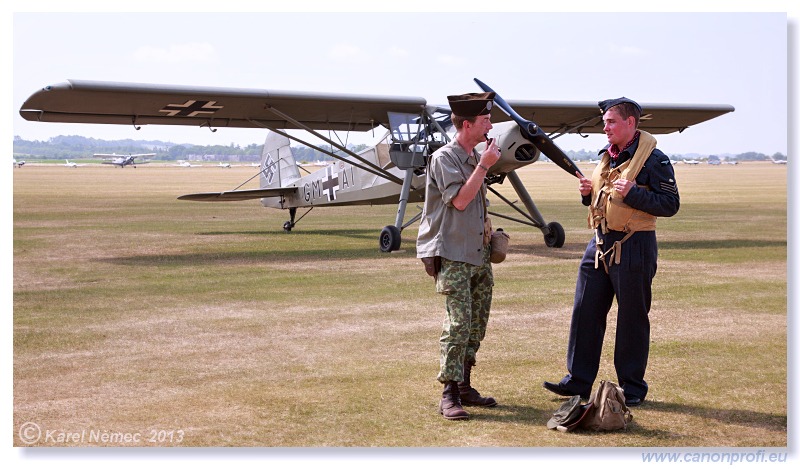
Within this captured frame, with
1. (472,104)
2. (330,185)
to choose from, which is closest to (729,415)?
(472,104)

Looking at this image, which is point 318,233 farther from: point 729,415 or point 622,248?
point 729,415

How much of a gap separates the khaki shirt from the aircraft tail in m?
16.5

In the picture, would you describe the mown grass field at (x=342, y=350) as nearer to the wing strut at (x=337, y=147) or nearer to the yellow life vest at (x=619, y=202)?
the yellow life vest at (x=619, y=202)

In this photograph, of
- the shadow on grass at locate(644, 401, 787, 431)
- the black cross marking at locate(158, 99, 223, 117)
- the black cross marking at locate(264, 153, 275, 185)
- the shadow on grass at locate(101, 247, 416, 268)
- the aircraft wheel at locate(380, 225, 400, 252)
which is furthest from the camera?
the black cross marking at locate(264, 153, 275, 185)

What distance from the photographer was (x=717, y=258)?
1332 cm

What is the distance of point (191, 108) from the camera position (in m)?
15.4

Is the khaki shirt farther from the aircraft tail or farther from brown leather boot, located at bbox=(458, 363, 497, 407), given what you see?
the aircraft tail

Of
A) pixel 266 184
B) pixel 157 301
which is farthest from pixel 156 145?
pixel 157 301

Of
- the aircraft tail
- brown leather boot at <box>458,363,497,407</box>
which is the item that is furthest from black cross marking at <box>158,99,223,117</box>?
brown leather boot at <box>458,363,497,407</box>

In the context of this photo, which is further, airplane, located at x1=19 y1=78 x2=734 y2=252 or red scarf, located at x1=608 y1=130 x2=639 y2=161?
airplane, located at x1=19 y1=78 x2=734 y2=252

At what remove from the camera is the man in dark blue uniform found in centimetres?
520

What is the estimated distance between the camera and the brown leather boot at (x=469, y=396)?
542cm

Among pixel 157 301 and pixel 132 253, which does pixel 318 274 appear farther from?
pixel 132 253

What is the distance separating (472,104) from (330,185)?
1440cm
